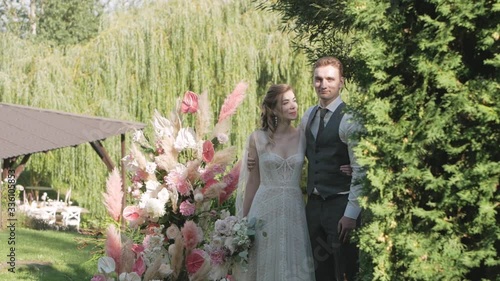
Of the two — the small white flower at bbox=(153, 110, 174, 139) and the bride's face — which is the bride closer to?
the bride's face

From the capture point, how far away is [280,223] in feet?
17.4

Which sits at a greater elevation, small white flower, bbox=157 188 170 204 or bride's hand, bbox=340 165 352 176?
bride's hand, bbox=340 165 352 176

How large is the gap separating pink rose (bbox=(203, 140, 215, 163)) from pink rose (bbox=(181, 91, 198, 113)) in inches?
8.6

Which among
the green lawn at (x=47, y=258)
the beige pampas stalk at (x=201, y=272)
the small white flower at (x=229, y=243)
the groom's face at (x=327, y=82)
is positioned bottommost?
the green lawn at (x=47, y=258)

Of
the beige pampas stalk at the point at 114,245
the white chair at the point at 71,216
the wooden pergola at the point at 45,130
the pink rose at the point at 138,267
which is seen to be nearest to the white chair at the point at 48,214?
the white chair at the point at 71,216

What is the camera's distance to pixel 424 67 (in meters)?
3.32

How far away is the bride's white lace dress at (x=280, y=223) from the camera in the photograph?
5266 mm

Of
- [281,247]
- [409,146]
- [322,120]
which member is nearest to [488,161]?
[409,146]

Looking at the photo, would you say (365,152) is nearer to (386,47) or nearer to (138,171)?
(386,47)

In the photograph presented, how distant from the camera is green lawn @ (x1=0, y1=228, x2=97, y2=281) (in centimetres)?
1066

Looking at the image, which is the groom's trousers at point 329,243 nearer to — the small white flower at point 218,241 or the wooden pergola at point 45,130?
the small white flower at point 218,241

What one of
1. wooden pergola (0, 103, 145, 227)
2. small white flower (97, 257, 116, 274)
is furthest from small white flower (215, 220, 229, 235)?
wooden pergola (0, 103, 145, 227)

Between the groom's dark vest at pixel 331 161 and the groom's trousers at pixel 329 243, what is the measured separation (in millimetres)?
69

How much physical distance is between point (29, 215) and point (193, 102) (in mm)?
16377
